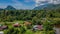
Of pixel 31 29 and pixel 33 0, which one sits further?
pixel 33 0

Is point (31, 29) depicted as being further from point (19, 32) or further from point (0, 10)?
point (0, 10)

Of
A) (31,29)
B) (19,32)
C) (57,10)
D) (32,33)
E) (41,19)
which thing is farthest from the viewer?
(57,10)

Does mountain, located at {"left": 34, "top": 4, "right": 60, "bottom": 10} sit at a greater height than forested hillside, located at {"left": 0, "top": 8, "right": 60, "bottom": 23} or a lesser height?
greater

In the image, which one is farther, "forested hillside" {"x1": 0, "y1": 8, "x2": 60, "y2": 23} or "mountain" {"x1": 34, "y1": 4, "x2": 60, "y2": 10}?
"mountain" {"x1": 34, "y1": 4, "x2": 60, "y2": 10}

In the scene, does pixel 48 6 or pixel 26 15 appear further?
pixel 48 6

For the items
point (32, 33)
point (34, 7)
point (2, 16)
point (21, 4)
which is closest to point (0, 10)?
point (2, 16)

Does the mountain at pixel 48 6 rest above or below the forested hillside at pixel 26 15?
above

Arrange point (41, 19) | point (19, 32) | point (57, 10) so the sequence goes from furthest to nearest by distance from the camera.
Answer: point (57, 10), point (41, 19), point (19, 32)

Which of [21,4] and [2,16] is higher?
[21,4]

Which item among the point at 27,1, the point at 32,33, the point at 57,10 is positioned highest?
the point at 27,1

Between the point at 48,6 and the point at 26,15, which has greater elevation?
the point at 48,6

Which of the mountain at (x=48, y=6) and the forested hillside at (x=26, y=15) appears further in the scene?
the mountain at (x=48, y=6)
